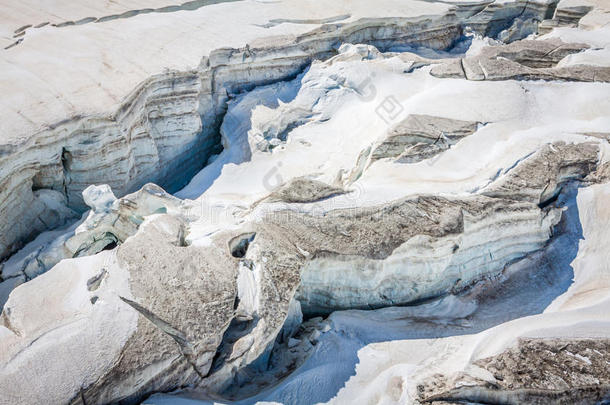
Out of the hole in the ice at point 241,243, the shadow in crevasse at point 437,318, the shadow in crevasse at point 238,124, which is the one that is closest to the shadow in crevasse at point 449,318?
the shadow in crevasse at point 437,318

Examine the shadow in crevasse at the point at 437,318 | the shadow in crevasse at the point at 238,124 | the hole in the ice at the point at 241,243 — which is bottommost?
the shadow in crevasse at the point at 437,318

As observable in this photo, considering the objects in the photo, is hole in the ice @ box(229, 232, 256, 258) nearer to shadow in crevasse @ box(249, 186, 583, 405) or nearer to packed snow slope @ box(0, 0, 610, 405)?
packed snow slope @ box(0, 0, 610, 405)

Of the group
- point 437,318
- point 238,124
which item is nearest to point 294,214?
point 437,318

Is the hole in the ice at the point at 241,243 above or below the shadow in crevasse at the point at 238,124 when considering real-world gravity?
below

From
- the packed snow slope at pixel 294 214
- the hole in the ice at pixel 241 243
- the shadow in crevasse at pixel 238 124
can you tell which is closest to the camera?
the packed snow slope at pixel 294 214

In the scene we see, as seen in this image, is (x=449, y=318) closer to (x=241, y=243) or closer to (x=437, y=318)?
(x=437, y=318)

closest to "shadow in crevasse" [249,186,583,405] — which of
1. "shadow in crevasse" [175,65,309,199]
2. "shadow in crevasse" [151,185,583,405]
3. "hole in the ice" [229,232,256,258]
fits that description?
"shadow in crevasse" [151,185,583,405]

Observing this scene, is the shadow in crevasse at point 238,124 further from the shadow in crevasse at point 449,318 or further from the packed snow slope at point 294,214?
the shadow in crevasse at point 449,318

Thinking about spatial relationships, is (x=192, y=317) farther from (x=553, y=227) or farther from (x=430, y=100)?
(x=430, y=100)
